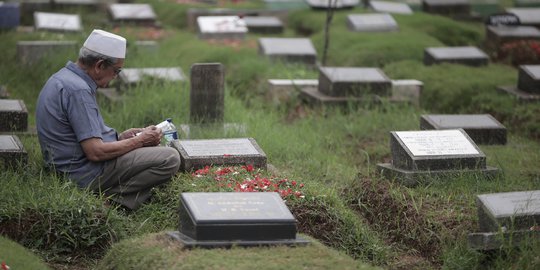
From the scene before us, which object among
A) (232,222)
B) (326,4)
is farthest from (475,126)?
(326,4)

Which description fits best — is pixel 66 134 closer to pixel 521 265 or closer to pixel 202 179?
pixel 202 179

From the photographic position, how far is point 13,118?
8383mm

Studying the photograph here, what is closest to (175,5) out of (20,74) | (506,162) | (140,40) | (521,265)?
(140,40)

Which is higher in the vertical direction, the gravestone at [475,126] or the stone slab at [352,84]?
the gravestone at [475,126]

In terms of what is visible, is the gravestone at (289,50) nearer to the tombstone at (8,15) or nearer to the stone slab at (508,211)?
the tombstone at (8,15)

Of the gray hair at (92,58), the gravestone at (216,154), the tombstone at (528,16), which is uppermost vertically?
the gray hair at (92,58)

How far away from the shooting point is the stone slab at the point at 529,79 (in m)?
11.2

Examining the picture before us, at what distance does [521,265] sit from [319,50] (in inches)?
349

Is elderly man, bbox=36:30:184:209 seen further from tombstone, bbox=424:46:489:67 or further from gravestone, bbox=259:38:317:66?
tombstone, bbox=424:46:489:67

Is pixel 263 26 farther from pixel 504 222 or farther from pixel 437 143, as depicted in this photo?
pixel 504 222

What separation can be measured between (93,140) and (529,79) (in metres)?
6.42

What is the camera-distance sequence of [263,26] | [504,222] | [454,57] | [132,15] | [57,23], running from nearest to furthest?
1. [504,222]
2. [454,57]
3. [57,23]
4. [263,26]
5. [132,15]

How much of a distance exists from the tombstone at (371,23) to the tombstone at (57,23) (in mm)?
4247

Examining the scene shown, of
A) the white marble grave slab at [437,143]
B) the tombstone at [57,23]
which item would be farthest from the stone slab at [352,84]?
the tombstone at [57,23]
